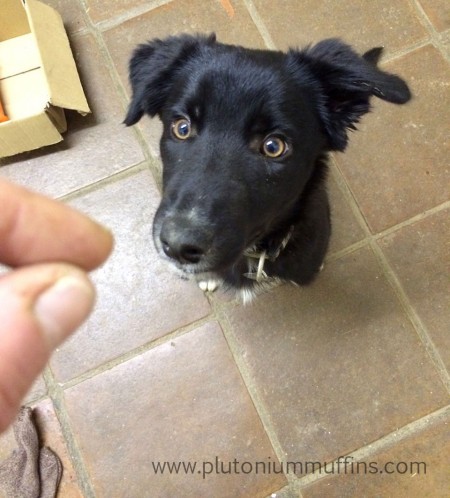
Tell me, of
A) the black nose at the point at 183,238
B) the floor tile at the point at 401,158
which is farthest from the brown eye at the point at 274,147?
the floor tile at the point at 401,158

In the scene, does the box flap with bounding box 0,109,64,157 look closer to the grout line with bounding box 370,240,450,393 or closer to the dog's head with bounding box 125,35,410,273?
the dog's head with bounding box 125,35,410,273

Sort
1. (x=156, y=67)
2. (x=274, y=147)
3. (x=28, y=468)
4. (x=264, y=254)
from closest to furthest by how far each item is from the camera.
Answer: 1. (x=274, y=147)
2. (x=156, y=67)
3. (x=264, y=254)
4. (x=28, y=468)

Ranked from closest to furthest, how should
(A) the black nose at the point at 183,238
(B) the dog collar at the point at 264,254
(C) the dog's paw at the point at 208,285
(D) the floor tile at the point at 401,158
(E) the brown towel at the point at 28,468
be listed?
(A) the black nose at the point at 183,238 → (B) the dog collar at the point at 264,254 → (E) the brown towel at the point at 28,468 → (C) the dog's paw at the point at 208,285 → (D) the floor tile at the point at 401,158

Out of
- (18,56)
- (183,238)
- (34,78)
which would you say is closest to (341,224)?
(183,238)

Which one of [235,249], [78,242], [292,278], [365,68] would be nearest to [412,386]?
[292,278]

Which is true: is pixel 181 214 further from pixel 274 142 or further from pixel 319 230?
pixel 319 230

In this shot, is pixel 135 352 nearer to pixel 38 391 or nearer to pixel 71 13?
pixel 38 391

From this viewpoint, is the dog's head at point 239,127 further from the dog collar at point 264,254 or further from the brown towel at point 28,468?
the brown towel at point 28,468

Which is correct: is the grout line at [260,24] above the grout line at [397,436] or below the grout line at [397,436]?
above
